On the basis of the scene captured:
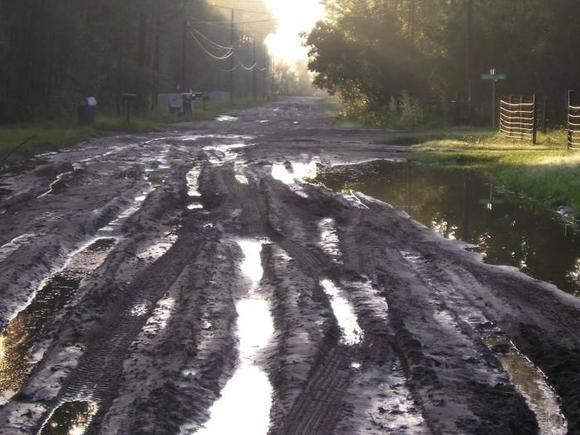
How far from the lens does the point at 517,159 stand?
72.8 ft

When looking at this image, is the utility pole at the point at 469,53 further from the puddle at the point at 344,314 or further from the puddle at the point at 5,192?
the puddle at the point at 344,314

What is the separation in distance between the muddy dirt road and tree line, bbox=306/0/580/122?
3006 cm

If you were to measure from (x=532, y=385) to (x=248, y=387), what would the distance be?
5.93 feet

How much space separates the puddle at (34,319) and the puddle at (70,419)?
0.46 meters

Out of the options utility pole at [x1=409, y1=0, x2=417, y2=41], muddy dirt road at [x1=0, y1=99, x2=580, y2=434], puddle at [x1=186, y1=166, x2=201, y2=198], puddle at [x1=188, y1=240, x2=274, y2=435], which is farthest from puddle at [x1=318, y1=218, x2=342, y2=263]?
utility pole at [x1=409, y1=0, x2=417, y2=41]

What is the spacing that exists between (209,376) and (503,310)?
2.98 m

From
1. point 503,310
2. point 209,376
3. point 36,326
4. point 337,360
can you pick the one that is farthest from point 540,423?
→ point 36,326

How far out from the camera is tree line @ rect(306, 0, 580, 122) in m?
40.8

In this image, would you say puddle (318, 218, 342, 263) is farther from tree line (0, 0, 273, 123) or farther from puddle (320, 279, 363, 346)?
tree line (0, 0, 273, 123)

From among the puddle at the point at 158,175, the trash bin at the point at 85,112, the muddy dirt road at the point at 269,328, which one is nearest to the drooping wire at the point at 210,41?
the trash bin at the point at 85,112

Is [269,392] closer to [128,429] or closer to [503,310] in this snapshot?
[128,429]

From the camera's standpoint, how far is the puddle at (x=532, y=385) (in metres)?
4.99

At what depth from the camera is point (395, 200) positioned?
1570 centimetres

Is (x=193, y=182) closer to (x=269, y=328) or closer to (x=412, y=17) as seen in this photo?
(x=269, y=328)
